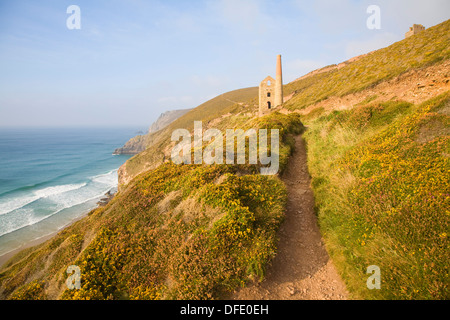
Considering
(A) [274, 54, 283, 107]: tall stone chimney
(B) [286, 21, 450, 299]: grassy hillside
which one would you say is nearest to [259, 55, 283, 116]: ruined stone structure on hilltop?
(A) [274, 54, 283, 107]: tall stone chimney

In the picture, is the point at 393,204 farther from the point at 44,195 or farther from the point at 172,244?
the point at 44,195

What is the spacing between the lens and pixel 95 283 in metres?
5.53

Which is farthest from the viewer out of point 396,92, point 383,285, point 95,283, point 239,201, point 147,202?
point 396,92

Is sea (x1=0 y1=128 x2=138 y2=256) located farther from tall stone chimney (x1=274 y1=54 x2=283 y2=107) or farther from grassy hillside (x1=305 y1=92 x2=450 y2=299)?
tall stone chimney (x1=274 y1=54 x2=283 y2=107)

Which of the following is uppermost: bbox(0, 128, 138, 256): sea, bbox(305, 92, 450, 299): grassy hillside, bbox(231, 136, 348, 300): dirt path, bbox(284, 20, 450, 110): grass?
bbox(284, 20, 450, 110): grass

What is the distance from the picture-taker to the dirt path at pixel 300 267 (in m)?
5.09

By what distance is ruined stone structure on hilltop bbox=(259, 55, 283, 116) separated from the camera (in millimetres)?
41513

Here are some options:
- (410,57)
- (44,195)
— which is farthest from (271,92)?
(44,195)

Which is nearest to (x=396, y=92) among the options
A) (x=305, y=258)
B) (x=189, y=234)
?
(x=305, y=258)

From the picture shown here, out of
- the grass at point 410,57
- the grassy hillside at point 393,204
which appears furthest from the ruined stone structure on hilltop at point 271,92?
the grassy hillside at point 393,204

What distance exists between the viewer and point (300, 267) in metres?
5.94

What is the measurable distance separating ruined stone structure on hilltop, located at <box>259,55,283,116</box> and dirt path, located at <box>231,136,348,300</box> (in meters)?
36.2
